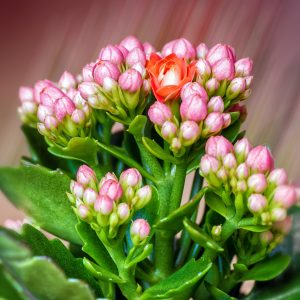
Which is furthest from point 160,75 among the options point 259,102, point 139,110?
point 259,102

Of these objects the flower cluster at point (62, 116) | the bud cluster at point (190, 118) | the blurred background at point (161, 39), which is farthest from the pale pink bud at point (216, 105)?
the blurred background at point (161, 39)

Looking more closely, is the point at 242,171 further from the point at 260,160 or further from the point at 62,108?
the point at 62,108

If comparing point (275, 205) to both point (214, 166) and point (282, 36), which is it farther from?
point (282, 36)

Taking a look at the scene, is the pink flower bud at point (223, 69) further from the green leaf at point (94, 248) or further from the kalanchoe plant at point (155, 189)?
the green leaf at point (94, 248)

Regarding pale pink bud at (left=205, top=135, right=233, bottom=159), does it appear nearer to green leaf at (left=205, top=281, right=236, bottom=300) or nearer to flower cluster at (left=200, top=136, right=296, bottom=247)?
flower cluster at (left=200, top=136, right=296, bottom=247)

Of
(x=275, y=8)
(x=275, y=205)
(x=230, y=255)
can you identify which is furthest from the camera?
(x=275, y=8)

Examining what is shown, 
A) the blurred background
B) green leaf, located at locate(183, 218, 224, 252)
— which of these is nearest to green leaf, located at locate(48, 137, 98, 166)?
green leaf, located at locate(183, 218, 224, 252)

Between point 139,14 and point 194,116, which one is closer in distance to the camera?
point 194,116
